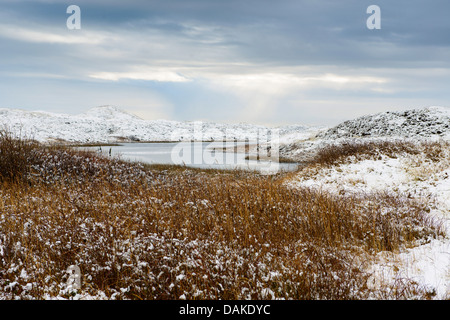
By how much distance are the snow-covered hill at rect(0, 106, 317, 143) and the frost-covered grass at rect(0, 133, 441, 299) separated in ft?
191

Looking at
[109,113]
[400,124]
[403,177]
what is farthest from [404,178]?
[109,113]

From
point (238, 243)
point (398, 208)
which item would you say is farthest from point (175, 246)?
point (398, 208)

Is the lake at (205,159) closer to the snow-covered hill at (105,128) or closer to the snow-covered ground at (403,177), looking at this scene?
the snow-covered ground at (403,177)

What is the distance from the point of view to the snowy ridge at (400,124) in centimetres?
2647

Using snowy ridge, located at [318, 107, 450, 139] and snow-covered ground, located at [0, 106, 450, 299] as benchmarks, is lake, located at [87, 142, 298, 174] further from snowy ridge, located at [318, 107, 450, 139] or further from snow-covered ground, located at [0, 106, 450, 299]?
snowy ridge, located at [318, 107, 450, 139]

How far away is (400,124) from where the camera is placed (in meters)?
29.9

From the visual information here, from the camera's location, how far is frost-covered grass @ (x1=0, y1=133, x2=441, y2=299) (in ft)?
14.1

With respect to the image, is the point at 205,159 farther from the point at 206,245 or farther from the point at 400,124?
the point at 206,245

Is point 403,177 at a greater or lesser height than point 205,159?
lesser

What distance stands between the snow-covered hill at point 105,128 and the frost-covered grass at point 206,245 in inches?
2295

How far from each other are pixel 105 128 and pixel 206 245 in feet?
347
